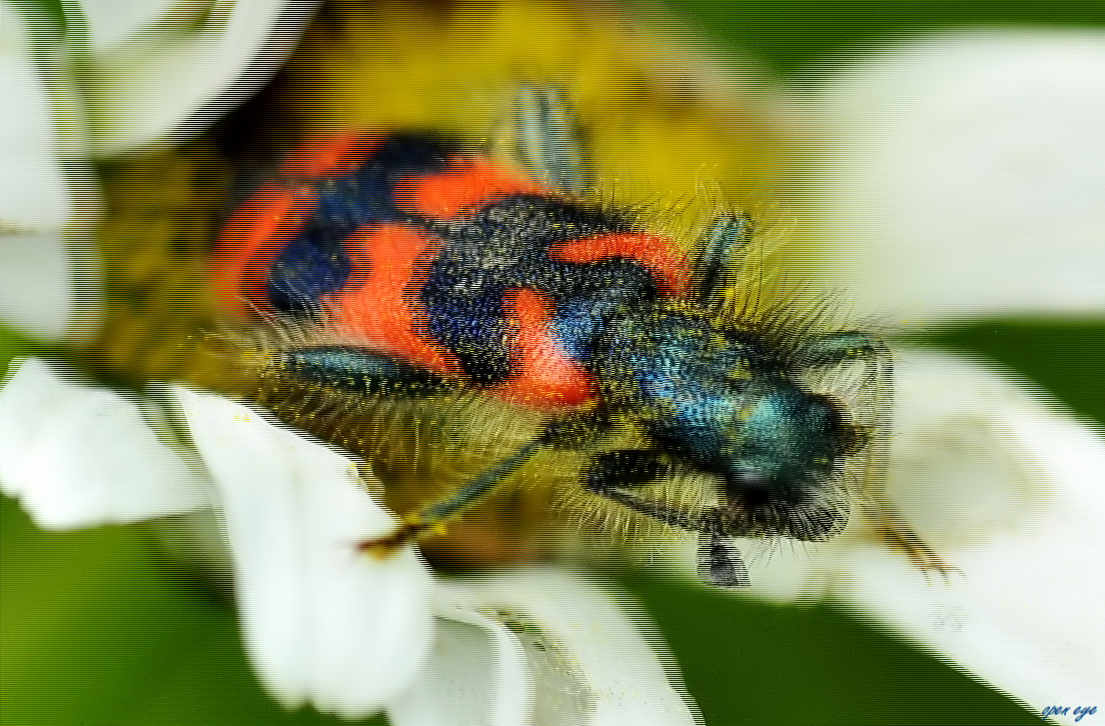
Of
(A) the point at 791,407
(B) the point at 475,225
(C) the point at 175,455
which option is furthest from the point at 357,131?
(A) the point at 791,407

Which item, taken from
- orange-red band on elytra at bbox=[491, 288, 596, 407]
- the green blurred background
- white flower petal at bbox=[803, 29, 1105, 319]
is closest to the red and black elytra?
orange-red band on elytra at bbox=[491, 288, 596, 407]

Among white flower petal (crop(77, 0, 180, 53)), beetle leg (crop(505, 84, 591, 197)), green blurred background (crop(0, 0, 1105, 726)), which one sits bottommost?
green blurred background (crop(0, 0, 1105, 726))

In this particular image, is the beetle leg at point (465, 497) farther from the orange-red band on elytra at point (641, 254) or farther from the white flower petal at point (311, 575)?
the orange-red band on elytra at point (641, 254)

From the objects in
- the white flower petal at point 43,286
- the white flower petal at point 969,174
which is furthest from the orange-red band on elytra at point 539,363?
the white flower petal at point 969,174

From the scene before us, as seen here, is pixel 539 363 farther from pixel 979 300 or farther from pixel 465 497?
pixel 979 300

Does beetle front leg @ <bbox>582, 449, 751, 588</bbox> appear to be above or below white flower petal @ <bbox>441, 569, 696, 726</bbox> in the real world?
above

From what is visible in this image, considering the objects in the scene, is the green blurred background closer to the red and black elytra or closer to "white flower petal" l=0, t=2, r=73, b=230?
"white flower petal" l=0, t=2, r=73, b=230
